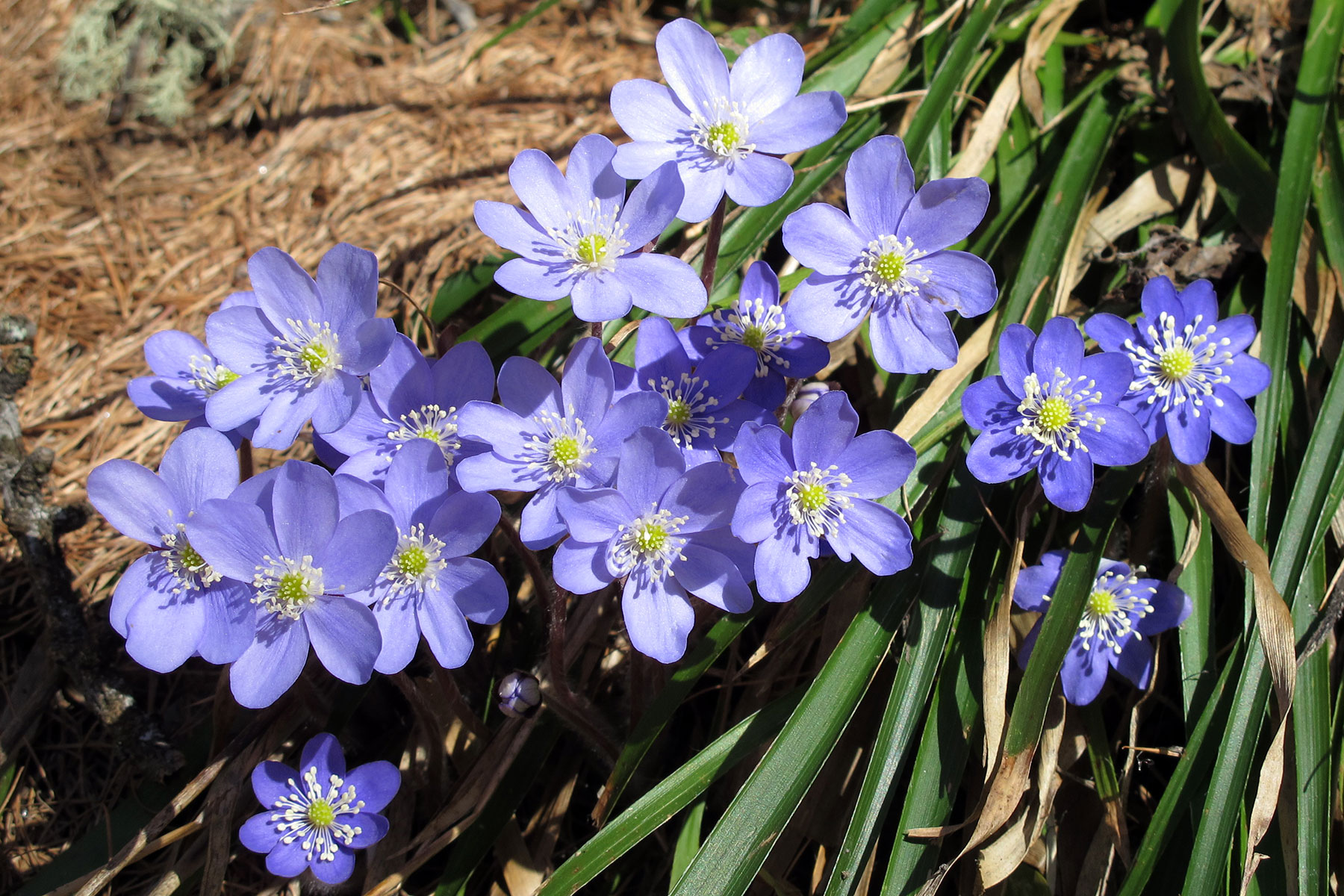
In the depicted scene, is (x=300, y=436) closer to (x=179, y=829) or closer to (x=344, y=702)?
(x=344, y=702)

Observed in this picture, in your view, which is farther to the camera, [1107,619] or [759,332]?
[1107,619]

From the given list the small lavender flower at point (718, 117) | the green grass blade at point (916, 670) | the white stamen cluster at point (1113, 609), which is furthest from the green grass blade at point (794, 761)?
the small lavender flower at point (718, 117)

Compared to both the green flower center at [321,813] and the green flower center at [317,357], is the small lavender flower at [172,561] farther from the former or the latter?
the green flower center at [321,813]

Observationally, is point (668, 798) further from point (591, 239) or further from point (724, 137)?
point (724, 137)

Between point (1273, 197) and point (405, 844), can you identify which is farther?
point (1273, 197)

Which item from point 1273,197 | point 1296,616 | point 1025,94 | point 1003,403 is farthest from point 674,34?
point 1296,616

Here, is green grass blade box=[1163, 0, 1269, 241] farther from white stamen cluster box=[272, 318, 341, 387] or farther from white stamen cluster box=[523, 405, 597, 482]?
white stamen cluster box=[272, 318, 341, 387]

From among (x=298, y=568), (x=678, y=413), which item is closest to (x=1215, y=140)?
(x=678, y=413)
